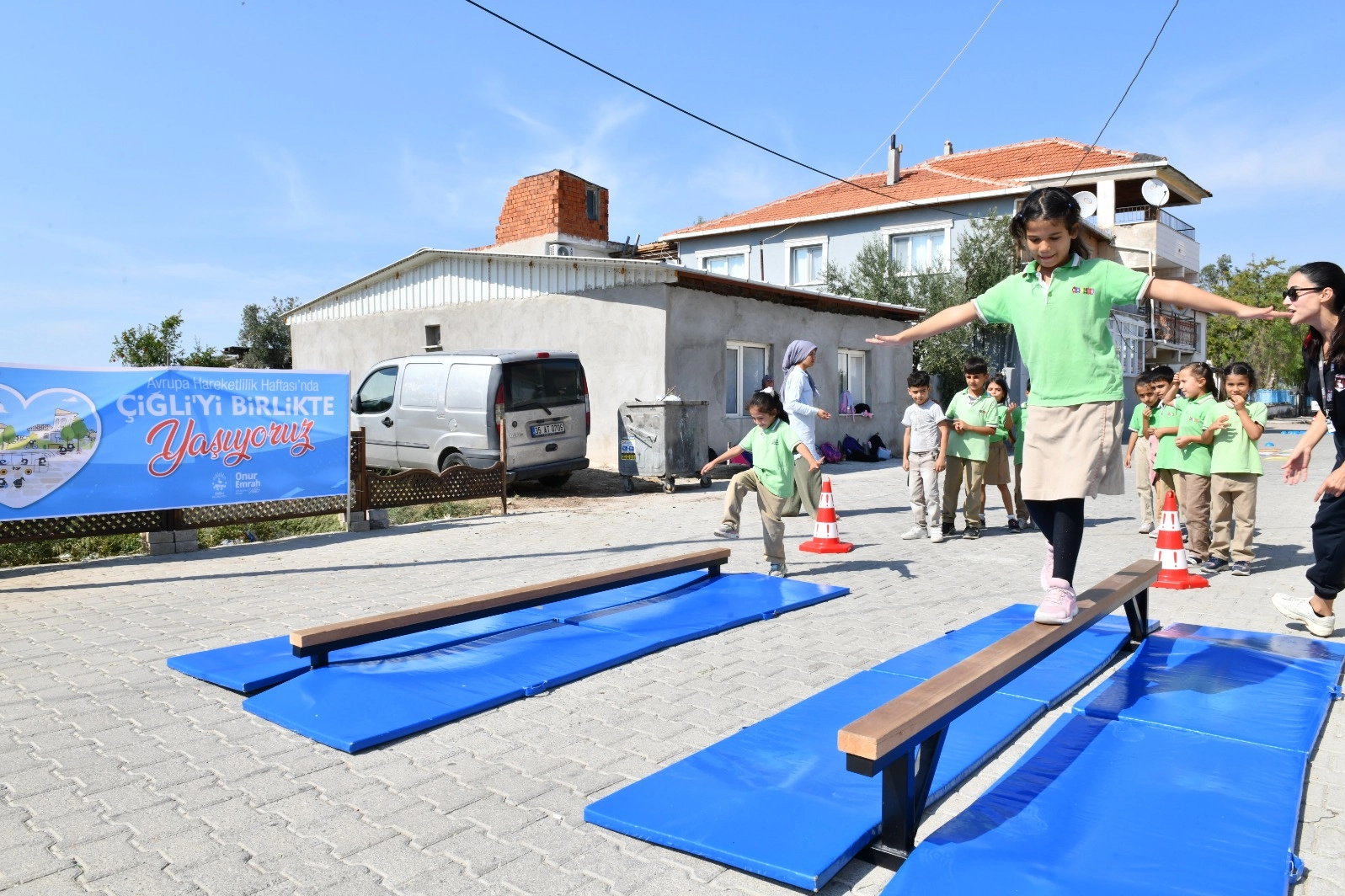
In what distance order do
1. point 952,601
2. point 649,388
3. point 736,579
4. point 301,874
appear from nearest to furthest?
1. point 301,874
2. point 952,601
3. point 736,579
4. point 649,388

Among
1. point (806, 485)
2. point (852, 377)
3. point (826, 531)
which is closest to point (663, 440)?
point (826, 531)

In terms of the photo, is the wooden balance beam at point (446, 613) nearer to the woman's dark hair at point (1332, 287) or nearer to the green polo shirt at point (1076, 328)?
the green polo shirt at point (1076, 328)

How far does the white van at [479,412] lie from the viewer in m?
14.0

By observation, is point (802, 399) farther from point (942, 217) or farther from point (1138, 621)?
point (942, 217)

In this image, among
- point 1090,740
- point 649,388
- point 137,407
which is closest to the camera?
point 1090,740

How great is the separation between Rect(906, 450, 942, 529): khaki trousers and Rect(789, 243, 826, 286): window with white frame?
2363 centimetres

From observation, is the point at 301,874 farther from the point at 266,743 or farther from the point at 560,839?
the point at 266,743

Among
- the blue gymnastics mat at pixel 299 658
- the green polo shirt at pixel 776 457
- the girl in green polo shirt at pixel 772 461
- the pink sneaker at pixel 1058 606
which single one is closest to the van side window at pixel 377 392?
the girl in green polo shirt at pixel 772 461

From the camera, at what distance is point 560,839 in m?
3.09

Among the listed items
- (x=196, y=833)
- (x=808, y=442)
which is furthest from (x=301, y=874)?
(x=808, y=442)

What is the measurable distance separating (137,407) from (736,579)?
610 cm

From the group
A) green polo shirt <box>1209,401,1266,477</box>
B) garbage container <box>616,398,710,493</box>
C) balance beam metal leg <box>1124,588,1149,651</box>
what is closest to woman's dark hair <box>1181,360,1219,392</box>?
green polo shirt <box>1209,401,1266,477</box>

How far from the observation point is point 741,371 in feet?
64.0

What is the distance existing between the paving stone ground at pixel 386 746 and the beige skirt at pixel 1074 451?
112 centimetres
